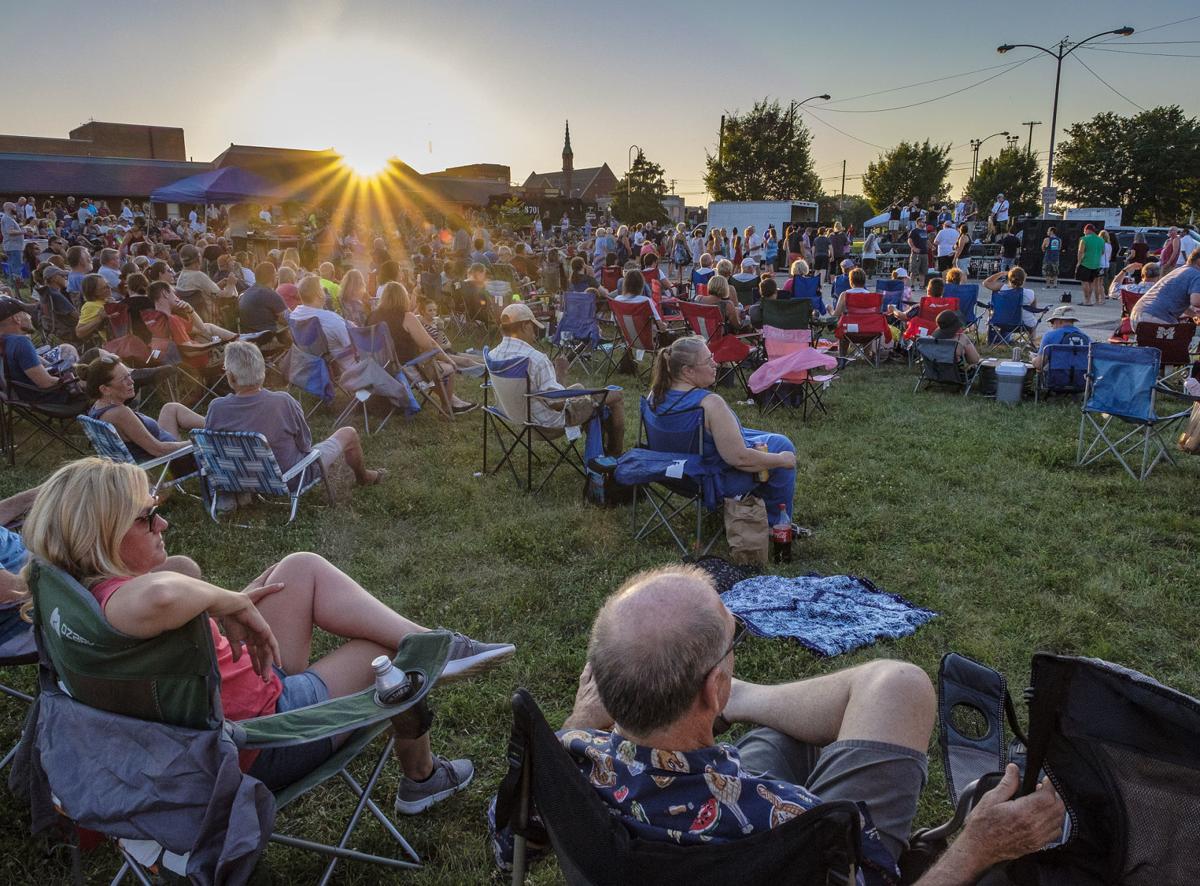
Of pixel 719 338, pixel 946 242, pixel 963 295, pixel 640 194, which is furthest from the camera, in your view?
pixel 640 194

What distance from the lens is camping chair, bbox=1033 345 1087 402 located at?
26.2ft

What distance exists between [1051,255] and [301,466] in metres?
21.2

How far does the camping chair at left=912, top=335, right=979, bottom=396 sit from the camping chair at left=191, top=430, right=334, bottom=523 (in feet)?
21.5

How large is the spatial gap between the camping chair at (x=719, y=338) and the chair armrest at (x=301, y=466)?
14.5ft

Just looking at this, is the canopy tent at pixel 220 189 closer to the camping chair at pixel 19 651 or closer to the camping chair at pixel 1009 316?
the camping chair at pixel 1009 316

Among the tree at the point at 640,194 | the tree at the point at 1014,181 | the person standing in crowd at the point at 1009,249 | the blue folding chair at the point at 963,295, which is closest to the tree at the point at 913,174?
the tree at the point at 1014,181

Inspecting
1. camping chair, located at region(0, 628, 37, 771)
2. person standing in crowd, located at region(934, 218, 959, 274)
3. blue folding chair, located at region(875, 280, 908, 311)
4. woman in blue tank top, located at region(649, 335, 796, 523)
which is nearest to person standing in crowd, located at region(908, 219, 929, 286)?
person standing in crowd, located at region(934, 218, 959, 274)

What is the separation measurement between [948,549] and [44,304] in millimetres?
10316

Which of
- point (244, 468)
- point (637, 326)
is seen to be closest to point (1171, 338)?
point (637, 326)

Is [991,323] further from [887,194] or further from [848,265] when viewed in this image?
[887,194]

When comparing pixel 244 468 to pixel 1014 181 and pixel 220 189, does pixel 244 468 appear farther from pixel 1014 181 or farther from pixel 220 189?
pixel 1014 181

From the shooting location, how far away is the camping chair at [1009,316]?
33.2 feet

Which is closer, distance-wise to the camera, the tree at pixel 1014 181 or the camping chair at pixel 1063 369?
the camping chair at pixel 1063 369

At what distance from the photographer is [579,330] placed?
10.1 m
